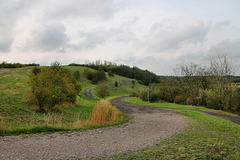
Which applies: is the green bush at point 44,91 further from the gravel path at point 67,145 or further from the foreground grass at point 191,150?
the foreground grass at point 191,150

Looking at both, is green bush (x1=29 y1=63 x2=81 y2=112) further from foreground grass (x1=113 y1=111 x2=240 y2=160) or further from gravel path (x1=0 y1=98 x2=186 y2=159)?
foreground grass (x1=113 y1=111 x2=240 y2=160)

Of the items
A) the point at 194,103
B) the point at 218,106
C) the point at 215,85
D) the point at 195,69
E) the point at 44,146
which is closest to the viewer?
the point at 44,146

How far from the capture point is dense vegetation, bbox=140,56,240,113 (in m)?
18.0

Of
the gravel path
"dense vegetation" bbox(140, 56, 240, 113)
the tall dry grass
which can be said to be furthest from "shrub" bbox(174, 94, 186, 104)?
the gravel path

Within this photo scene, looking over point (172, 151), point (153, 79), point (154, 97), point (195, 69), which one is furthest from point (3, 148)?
point (153, 79)

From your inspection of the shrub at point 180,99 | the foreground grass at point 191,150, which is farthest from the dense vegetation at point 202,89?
the foreground grass at point 191,150

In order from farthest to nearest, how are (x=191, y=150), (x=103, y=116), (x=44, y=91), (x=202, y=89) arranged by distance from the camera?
(x=202, y=89) → (x=44, y=91) → (x=103, y=116) → (x=191, y=150)

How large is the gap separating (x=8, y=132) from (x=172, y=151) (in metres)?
6.97

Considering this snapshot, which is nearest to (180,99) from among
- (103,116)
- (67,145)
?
(103,116)

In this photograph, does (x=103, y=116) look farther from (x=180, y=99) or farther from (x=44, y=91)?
(x=180, y=99)

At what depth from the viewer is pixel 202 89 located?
25.0 meters

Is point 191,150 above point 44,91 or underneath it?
underneath

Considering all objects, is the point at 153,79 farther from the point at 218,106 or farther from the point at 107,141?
the point at 107,141

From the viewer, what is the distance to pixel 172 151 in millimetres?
5297
